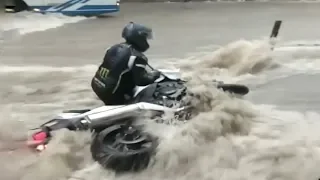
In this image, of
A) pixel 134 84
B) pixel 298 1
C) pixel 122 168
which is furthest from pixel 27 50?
pixel 298 1

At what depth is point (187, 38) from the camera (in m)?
2.49

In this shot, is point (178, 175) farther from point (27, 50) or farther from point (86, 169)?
point (27, 50)

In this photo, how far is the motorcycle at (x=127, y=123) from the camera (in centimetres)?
118

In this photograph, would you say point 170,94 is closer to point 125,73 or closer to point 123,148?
point 125,73

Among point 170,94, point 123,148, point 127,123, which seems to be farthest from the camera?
point 170,94

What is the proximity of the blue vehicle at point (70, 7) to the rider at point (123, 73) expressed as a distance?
1541mm

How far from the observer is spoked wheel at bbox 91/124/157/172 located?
1.17 meters

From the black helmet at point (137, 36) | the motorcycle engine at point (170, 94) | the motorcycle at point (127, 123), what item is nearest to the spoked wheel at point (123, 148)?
the motorcycle at point (127, 123)

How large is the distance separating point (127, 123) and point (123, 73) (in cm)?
21

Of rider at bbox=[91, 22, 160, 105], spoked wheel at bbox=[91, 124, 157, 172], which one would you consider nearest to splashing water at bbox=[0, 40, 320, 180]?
spoked wheel at bbox=[91, 124, 157, 172]

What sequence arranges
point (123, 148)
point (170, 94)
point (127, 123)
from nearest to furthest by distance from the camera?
point (123, 148) < point (127, 123) < point (170, 94)

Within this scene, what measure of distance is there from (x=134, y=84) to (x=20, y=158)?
0.43m

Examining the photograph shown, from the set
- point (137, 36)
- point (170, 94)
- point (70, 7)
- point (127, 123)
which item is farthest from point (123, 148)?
point (70, 7)

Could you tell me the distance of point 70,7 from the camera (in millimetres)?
3000
